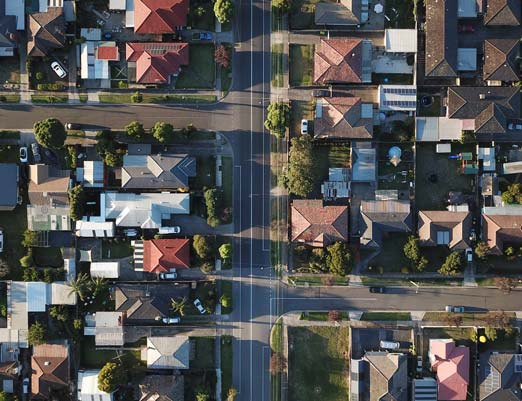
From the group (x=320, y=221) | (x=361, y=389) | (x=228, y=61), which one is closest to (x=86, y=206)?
(x=228, y=61)

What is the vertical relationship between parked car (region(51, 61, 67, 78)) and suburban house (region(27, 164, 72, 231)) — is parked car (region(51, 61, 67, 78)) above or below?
above

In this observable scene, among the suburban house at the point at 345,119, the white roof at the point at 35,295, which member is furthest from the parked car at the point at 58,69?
the suburban house at the point at 345,119

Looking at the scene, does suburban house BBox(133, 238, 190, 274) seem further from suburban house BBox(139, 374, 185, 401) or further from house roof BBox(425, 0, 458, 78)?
house roof BBox(425, 0, 458, 78)

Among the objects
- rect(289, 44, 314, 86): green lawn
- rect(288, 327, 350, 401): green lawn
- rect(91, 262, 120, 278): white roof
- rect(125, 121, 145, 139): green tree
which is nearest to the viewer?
Result: rect(125, 121, 145, 139): green tree

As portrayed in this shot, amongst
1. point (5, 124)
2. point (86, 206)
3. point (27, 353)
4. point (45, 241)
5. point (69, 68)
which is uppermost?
point (69, 68)

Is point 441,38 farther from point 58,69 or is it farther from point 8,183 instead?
point 8,183

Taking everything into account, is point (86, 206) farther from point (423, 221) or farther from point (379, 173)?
point (423, 221)

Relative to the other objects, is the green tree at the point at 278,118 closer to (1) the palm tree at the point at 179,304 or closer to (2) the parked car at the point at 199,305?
(2) the parked car at the point at 199,305

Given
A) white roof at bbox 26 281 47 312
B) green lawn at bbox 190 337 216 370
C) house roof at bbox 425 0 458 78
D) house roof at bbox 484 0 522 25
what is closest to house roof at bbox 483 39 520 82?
house roof at bbox 484 0 522 25
